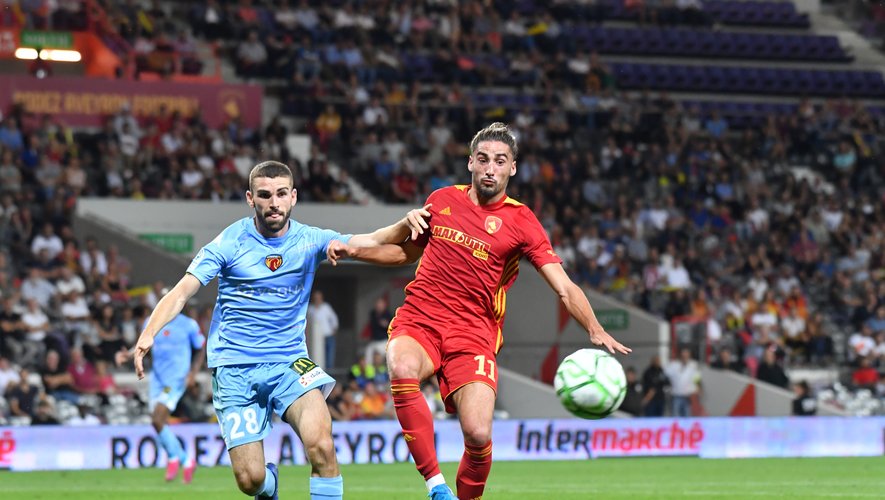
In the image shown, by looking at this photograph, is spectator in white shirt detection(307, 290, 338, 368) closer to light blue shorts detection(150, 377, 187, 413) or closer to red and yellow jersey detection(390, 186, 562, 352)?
light blue shorts detection(150, 377, 187, 413)

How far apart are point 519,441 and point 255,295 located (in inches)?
495

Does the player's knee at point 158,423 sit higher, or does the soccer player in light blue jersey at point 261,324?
the soccer player in light blue jersey at point 261,324

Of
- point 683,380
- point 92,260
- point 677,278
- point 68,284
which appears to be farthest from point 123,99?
point 683,380

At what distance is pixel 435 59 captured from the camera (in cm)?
3262

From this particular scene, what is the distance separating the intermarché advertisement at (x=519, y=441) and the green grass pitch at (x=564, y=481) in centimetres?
64

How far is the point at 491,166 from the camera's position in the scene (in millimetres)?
9297

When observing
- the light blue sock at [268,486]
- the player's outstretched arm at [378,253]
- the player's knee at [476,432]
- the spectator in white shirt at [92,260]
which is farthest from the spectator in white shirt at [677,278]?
the light blue sock at [268,486]

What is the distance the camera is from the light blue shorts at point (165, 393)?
16.8 m

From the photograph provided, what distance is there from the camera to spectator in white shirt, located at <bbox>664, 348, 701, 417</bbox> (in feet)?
82.6

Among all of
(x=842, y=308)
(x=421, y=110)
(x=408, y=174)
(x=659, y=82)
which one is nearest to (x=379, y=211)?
(x=408, y=174)

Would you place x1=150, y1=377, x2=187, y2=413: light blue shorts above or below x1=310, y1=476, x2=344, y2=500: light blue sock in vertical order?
below

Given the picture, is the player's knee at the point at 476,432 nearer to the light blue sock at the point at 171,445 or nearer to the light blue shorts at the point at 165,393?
the light blue sock at the point at 171,445

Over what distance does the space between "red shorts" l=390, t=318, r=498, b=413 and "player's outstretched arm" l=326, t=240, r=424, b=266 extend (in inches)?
18.6

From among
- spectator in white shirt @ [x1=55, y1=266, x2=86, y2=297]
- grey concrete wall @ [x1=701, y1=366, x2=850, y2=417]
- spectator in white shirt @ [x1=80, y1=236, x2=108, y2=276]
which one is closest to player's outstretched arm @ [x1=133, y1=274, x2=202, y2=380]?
spectator in white shirt @ [x1=55, y1=266, x2=86, y2=297]
